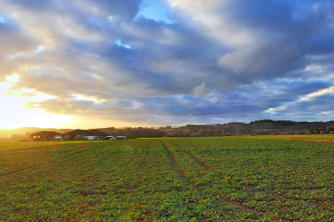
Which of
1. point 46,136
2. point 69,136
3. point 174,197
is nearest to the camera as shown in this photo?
point 174,197

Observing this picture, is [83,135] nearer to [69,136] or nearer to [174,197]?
[69,136]

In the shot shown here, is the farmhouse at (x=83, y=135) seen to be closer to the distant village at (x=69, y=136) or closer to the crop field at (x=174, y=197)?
the distant village at (x=69, y=136)

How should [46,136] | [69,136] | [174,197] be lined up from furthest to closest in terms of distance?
[69,136] → [46,136] → [174,197]

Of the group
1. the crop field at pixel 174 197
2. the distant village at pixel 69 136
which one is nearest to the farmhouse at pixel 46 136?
the distant village at pixel 69 136

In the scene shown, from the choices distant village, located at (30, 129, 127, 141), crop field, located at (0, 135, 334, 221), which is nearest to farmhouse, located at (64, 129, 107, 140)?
Result: distant village, located at (30, 129, 127, 141)

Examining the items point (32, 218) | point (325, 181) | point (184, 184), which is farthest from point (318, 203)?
point (32, 218)

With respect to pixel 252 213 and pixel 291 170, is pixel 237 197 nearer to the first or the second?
pixel 252 213

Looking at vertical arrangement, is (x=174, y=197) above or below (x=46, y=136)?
below

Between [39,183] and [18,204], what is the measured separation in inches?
278

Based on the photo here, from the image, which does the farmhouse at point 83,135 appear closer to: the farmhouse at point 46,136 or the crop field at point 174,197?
the farmhouse at point 46,136

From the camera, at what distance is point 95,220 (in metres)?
12.6

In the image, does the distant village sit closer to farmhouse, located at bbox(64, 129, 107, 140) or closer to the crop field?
farmhouse, located at bbox(64, 129, 107, 140)

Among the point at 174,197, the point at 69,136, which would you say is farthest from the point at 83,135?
the point at 174,197

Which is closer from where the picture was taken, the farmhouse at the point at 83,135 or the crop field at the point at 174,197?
the crop field at the point at 174,197
